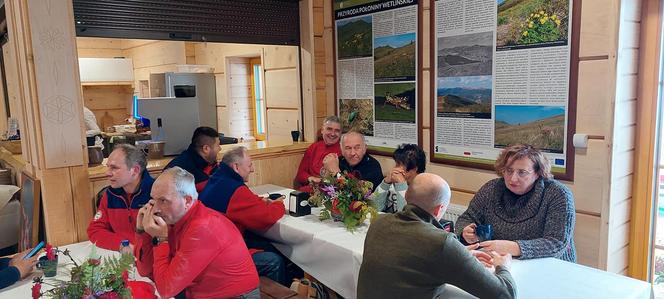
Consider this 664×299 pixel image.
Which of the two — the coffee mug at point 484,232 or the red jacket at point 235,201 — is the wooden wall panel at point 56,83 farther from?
the coffee mug at point 484,232

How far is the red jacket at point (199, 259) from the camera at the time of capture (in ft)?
6.09

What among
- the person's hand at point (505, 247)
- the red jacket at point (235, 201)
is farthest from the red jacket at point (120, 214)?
the person's hand at point (505, 247)

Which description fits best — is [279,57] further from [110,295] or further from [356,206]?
[110,295]

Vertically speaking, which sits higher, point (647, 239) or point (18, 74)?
point (18, 74)

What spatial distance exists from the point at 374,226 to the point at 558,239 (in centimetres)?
93

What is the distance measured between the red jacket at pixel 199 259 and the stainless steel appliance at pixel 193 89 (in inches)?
160

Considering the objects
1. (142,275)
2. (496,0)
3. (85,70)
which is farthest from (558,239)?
(85,70)

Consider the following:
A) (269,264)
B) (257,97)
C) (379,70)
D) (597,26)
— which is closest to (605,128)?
(597,26)

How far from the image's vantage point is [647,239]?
2613 millimetres

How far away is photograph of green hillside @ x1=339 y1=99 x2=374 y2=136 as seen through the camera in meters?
3.92

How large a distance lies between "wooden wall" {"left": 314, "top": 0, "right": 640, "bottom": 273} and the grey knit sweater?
46 cm

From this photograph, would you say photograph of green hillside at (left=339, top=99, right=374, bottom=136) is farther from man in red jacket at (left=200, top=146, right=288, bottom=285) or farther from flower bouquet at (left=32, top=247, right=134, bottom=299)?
flower bouquet at (left=32, top=247, right=134, bottom=299)

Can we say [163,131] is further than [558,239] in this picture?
Yes

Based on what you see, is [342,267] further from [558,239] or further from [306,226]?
[558,239]
